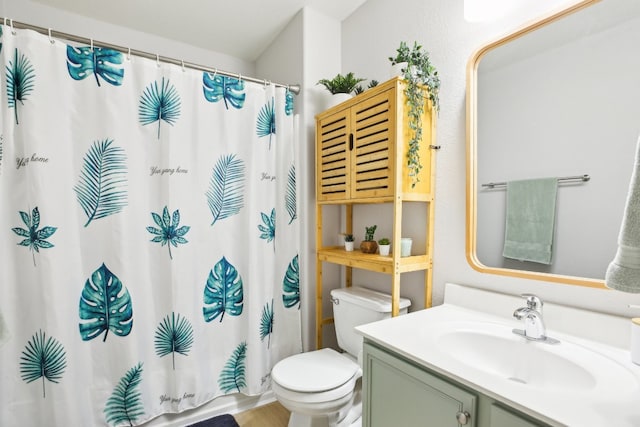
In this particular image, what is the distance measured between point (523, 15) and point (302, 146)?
124 cm

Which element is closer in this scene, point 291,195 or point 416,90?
point 416,90

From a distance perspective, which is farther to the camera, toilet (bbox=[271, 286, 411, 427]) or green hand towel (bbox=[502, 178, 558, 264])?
toilet (bbox=[271, 286, 411, 427])

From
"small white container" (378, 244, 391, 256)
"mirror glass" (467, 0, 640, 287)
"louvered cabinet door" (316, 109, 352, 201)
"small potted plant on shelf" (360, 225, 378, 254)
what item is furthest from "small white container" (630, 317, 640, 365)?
"louvered cabinet door" (316, 109, 352, 201)

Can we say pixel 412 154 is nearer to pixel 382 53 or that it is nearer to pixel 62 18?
pixel 382 53

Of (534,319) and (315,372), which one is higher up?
(534,319)

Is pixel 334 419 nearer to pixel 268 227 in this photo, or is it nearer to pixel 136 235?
pixel 268 227

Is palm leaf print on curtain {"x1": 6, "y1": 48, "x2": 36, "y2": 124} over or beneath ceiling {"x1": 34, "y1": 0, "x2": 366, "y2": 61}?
beneath

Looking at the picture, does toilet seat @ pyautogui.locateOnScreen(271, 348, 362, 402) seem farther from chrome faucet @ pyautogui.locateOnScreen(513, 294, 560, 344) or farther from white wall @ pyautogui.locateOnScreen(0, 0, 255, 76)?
white wall @ pyautogui.locateOnScreen(0, 0, 255, 76)

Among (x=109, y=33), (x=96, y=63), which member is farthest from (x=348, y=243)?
(x=109, y=33)

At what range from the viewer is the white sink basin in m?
0.78

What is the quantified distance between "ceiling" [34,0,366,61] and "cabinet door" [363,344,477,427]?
6.40 feet

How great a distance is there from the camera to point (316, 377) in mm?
1393

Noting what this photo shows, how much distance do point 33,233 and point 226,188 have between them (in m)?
0.86

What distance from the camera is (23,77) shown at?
4.35 ft
